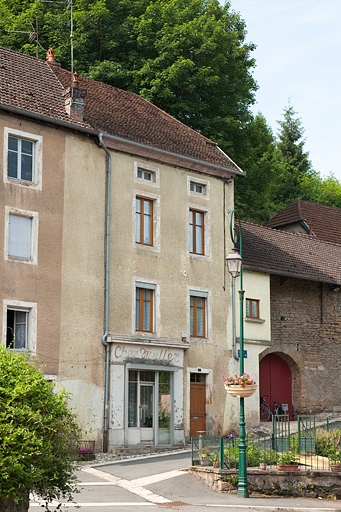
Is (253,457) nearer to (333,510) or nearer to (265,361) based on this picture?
(333,510)

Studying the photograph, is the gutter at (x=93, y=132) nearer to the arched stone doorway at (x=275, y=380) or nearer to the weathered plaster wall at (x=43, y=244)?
the weathered plaster wall at (x=43, y=244)

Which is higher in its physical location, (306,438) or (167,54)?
(167,54)

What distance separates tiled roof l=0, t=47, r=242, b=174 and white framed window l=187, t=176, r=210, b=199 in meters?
0.72

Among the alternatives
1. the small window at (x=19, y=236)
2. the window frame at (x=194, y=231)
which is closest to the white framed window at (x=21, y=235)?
the small window at (x=19, y=236)

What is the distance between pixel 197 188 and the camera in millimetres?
29000

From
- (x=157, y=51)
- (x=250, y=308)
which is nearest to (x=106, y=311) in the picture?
(x=250, y=308)

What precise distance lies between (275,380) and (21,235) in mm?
12646

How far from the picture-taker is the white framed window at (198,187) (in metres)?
28.6

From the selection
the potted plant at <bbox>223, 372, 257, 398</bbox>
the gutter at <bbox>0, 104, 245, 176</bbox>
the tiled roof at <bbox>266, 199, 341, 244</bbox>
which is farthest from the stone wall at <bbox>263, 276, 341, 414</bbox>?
the potted plant at <bbox>223, 372, 257, 398</bbox>

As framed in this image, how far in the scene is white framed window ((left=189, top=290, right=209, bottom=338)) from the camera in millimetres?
28016

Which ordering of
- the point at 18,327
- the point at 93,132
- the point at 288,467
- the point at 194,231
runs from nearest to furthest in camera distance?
the point at 288,467 → the point at 18,327 → the point at 93,132 → the point at 194,231

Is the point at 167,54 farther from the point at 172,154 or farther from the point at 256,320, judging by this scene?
the point at 256,320

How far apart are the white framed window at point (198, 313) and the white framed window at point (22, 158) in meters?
6.81

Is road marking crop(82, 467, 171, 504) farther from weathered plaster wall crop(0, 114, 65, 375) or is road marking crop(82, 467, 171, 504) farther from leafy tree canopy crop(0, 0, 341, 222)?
leafy tree canopy crop(0, 0, 341, 222)
